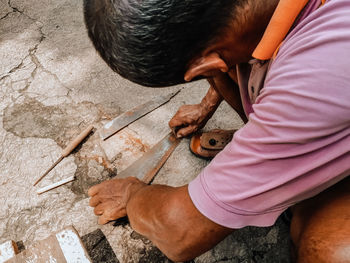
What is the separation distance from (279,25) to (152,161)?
3.70ft

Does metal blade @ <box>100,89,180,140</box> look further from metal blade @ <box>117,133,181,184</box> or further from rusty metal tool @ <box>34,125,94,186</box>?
metal blade @ <box>117,133,181,184</box>

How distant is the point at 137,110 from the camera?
198 cm

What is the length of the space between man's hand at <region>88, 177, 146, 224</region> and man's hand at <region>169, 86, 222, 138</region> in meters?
0.47

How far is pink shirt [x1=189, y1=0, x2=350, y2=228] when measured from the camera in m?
0.67

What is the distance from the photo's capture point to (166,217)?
1.06 metres

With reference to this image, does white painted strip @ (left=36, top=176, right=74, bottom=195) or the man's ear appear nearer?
the man's ear

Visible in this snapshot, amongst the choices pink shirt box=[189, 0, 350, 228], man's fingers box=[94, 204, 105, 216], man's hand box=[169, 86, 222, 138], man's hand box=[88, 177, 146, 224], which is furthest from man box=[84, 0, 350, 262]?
man's hand box=[169, 86, 222, 138]

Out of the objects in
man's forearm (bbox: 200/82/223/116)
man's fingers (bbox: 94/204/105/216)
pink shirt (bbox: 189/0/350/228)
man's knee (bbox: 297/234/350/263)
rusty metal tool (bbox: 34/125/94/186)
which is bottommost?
man's fingers (bbox: 94/204/105/216)

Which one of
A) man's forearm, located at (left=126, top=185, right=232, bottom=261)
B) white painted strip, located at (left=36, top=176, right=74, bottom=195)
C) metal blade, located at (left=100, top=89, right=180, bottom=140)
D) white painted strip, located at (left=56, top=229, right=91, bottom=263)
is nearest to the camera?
man's forearm, located at (left=126, top=185, right=232, bottom=261)

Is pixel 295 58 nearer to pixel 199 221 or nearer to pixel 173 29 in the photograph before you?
pixel 173 29

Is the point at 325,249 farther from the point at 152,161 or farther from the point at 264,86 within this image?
the point at 152,161

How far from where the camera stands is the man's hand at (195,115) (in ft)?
5.68

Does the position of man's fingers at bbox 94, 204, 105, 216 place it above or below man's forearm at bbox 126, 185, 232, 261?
below

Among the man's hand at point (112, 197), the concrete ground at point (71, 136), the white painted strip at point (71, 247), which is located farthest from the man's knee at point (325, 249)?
the white painted strip at point (71, 247)
